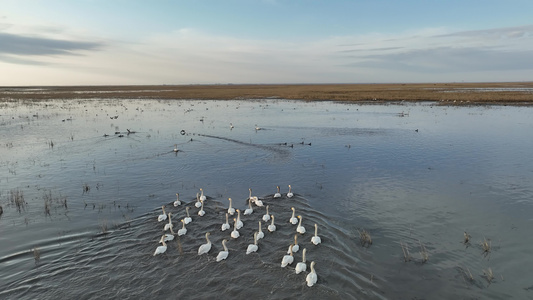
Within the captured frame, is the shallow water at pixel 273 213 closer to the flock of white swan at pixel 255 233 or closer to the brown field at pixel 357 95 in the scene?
the flock of white swan at pixel 255 233

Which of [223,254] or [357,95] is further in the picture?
[357,95]

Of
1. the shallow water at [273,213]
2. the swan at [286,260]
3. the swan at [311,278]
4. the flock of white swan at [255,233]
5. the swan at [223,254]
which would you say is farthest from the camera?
the swan at [223,254]

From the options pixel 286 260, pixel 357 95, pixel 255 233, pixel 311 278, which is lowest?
pixel 311 278

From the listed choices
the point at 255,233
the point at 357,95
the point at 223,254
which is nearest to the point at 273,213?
the point at 255,233

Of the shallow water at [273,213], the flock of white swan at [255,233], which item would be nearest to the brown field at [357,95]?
the shallow water at [273,213]

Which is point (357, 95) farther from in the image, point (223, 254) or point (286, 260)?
point (223, 254)

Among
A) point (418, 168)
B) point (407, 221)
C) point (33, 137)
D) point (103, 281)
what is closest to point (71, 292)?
point (103, 281)

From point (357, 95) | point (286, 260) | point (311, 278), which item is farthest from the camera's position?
point (357, 95)

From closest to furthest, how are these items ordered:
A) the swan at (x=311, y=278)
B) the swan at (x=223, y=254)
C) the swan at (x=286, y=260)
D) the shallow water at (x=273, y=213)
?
the swan at (x=311, y=278) < the shallow water at (x=273, y=213) < the swan at (x=286, y=260) < the swan at (x=223, y=254)

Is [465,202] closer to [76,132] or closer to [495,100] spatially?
[76,132]
